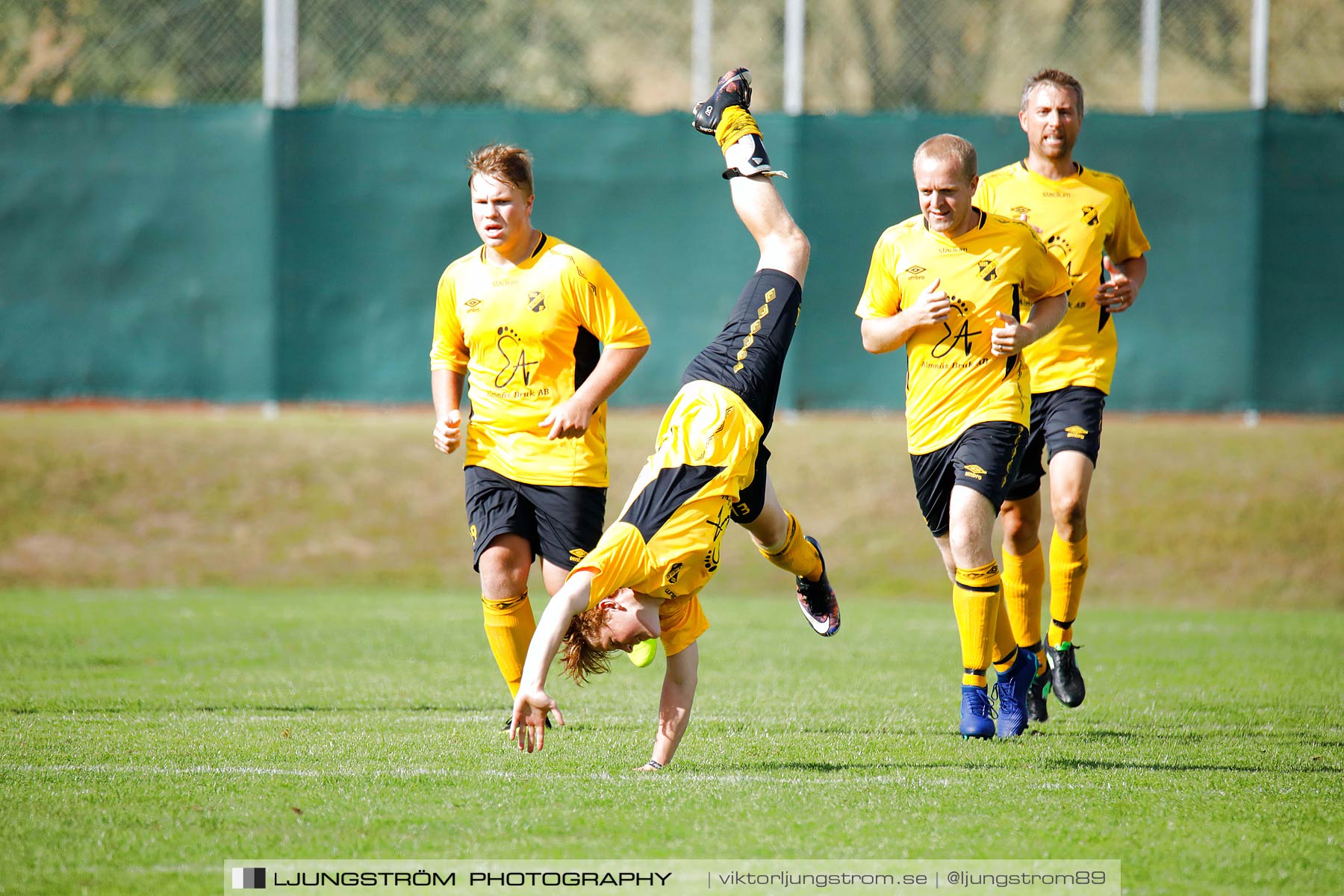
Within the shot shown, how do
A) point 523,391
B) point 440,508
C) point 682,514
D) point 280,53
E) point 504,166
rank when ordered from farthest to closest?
1. point 280,53
2. point 440,508
3. point 523,391
4. point 504,166
5. point 682,514

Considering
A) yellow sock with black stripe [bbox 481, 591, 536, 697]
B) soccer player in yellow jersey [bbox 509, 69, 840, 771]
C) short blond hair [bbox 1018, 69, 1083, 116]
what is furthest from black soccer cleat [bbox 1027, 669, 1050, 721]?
short blond hair [bbox 1018, 69, 1083, 116]

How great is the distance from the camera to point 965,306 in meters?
5.65

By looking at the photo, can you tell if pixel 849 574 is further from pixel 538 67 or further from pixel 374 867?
pixel 374 867

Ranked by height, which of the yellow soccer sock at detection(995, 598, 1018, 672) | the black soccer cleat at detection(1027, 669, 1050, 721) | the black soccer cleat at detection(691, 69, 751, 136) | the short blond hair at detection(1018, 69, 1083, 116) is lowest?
the black soccer cleat at detection(1027, 669, 1050, 721)

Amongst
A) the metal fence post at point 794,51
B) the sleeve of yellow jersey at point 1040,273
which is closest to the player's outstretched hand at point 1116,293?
the sleeve of yellow jersey at point 1040,273

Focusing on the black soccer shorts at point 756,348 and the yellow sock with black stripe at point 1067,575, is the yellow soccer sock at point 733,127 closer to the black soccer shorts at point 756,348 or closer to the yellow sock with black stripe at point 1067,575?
the black soccer shorts at point 756,348

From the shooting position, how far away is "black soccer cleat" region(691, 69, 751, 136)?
5988 mm

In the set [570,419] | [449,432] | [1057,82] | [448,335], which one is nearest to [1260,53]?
[1057,82]

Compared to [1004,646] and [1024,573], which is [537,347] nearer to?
[1004,646]

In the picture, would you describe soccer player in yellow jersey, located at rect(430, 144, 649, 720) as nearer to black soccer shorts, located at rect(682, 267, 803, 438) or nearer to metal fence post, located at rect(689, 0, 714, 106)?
black soccer shorts, located at rect(682, 267, 803, 438)

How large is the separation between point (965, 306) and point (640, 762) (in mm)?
2153

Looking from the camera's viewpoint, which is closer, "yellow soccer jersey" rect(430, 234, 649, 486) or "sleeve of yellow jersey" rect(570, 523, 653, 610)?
"sleeve of yellow jersey" rect(570, 523, 653, 610)

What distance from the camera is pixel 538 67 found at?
14555 millimetres

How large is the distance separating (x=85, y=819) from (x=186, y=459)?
866 centimetres
